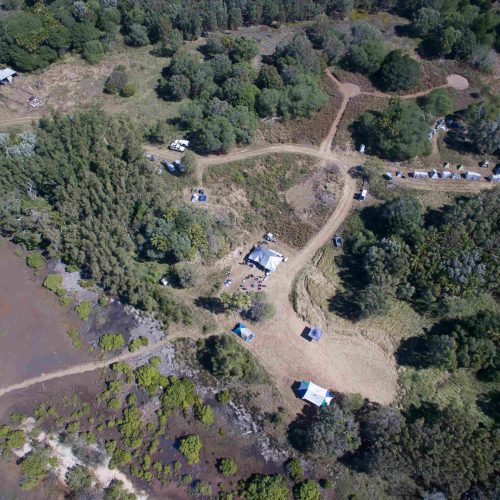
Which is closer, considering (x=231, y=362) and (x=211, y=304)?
(x=231, y=362)

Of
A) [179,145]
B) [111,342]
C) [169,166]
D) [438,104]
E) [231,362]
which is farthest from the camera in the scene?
[438,104]

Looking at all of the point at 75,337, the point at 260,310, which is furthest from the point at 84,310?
the point at 260,310

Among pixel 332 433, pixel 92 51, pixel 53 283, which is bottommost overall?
pixel 53 283

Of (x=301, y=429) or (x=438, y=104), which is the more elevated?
(x=438, y=104)

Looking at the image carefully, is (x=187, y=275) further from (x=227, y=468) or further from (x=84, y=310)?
(x=227, y=468)

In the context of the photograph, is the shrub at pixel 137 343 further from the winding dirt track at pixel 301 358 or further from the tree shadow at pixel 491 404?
the tree shadow at pixel 491 404

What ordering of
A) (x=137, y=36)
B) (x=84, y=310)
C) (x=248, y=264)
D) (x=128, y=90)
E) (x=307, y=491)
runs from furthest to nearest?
1. (x=137, y=36)
2. (x=128, y=90)
3. (x=248, y=264)
4. (x=84, y=310)
5. (x=307, y=491)

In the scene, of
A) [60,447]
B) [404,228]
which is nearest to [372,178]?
[404,228]

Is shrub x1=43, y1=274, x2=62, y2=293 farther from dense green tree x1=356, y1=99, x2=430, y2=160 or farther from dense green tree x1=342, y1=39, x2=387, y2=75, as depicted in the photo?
dense green tree x1=342, y1=39, x2=387, y2=75
